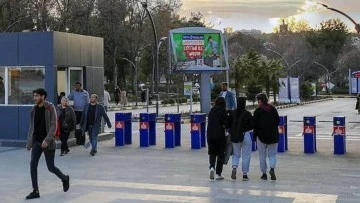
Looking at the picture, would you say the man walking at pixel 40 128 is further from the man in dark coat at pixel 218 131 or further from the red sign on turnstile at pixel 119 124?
the red sign on turnstile at pixel 119 124

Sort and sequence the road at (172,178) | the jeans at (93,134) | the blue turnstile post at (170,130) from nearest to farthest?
the road at (172,178)
the jeans at (93,134)
the blue turnstile post at (170,130)

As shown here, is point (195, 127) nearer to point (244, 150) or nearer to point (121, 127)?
point (121, 127)

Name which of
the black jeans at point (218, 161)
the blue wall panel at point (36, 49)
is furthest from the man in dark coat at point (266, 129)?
the blue wall panel at point (36, 49)

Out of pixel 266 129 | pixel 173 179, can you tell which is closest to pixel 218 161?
pixel 173 179

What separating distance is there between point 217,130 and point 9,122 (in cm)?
867

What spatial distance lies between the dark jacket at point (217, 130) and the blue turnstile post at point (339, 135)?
511cm

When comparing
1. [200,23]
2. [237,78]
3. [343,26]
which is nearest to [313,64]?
[343,26]

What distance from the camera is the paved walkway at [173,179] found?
30.1 ft

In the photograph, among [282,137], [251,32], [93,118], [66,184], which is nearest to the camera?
[66,184]

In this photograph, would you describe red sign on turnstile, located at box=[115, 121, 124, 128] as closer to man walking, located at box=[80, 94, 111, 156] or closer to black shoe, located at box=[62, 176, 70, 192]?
man walking, located at box=[80, 94, 111, 156]

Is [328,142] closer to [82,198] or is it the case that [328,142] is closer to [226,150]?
[226,150]

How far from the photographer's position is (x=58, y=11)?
1994 inches

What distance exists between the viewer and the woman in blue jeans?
10508mm

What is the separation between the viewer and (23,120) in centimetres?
1673
